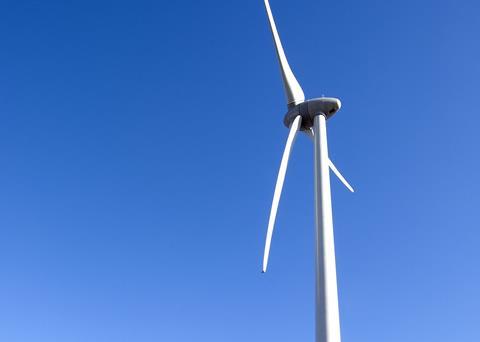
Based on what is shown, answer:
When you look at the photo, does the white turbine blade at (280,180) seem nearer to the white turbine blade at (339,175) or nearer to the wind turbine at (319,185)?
the wind turbine at (319,185)

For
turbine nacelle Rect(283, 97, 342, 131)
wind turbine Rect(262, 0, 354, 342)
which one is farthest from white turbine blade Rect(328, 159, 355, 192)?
turbine nacelle Rect(283, 97, 342, 131)

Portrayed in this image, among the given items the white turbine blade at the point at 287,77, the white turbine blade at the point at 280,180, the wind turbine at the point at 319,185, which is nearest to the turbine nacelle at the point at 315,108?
the wind turbine at the point at 319,185

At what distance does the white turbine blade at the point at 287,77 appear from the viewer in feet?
119

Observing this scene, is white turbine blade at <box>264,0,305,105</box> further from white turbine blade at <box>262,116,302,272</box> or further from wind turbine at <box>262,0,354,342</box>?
white turbine blade at <box>262,116,302,272</box>

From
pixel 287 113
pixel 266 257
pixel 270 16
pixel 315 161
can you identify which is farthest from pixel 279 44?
pixel 266 257

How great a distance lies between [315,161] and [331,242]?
6034mm

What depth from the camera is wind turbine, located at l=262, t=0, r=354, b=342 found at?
2309 centimetres

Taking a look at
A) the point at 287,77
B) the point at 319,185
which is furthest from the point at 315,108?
the point at 319,185

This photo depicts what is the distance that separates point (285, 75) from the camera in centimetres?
3700

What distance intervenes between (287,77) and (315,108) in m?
4.49

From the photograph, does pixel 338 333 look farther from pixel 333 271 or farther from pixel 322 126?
pixel 322 126

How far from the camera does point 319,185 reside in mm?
27859

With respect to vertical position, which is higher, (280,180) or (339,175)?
(339,175)

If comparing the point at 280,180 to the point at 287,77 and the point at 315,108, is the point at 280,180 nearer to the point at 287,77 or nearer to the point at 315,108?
the point at 315,108
